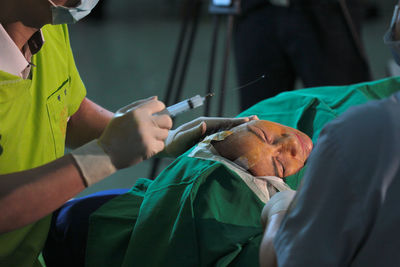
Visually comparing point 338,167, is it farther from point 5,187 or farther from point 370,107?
point 5,187

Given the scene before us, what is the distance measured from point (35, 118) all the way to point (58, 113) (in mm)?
104

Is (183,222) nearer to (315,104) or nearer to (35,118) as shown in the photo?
(35,118)

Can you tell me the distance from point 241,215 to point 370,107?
0.63m

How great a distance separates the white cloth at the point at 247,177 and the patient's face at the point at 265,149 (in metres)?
0.03

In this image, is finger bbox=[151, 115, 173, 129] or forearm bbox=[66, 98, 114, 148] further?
forearm bbox=[66, 98, 114, 148]

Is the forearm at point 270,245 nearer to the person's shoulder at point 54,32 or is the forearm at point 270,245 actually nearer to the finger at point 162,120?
the finger at point 162,120

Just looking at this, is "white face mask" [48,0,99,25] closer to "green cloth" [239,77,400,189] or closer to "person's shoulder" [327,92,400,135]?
"person's shoulder" [327,92,400,135]

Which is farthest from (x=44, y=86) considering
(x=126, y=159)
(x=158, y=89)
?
(x=158, y=89)

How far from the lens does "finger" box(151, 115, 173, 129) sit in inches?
45.8

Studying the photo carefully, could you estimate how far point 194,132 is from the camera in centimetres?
163

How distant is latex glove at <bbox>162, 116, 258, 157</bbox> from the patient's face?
4 centimetres

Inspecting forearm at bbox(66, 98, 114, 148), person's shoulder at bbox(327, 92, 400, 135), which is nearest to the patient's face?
forearm at bbox(66, 98, 114, 148)

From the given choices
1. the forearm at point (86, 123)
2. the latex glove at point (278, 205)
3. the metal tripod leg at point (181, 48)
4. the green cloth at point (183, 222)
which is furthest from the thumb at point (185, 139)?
the metal tripod leg at point (181, 48)

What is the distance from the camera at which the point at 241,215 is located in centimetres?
135
